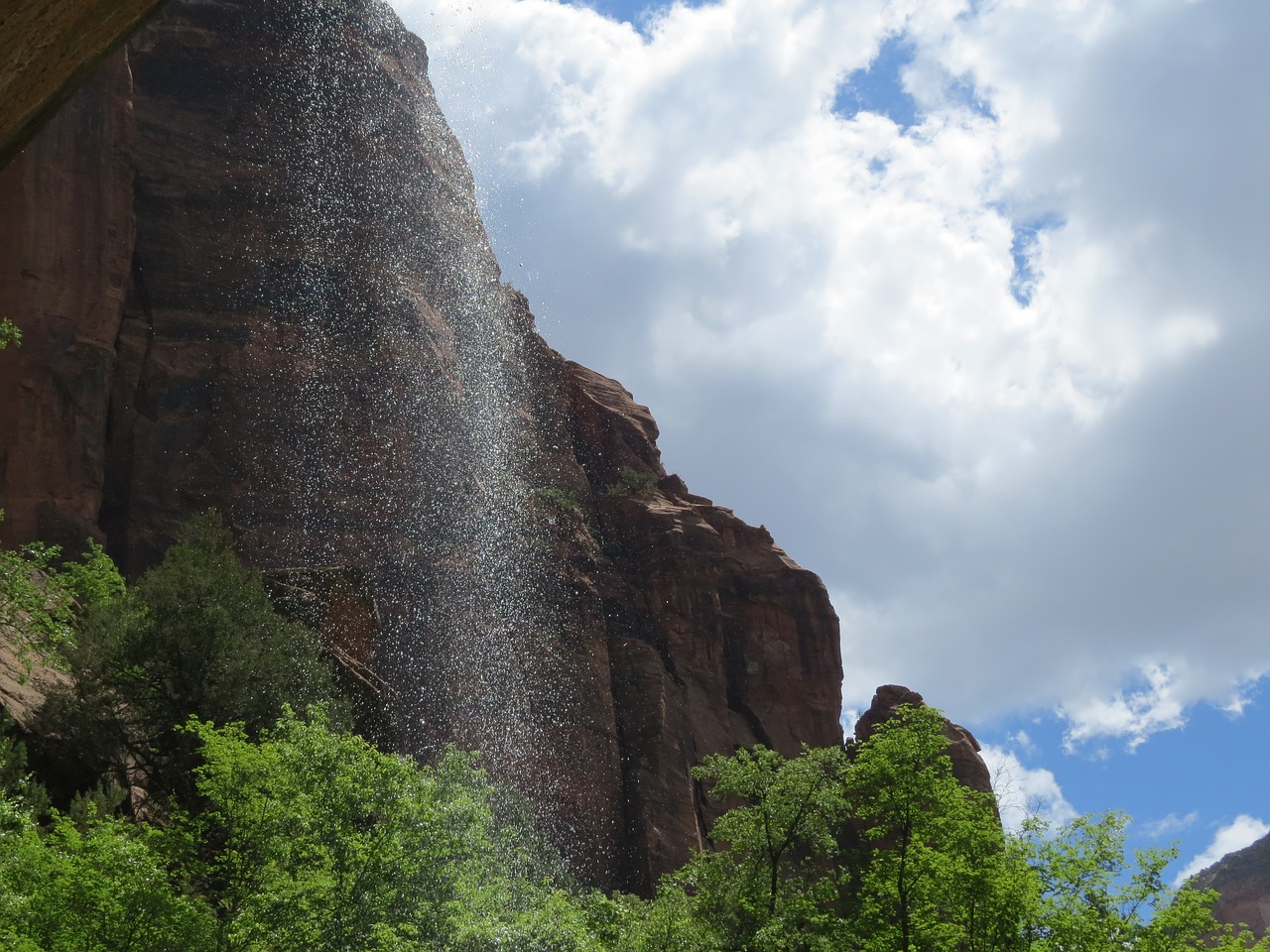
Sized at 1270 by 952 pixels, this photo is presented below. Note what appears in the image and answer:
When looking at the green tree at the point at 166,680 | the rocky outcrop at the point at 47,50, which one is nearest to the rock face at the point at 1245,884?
the green tree at the point at 166,680

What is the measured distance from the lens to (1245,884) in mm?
113562

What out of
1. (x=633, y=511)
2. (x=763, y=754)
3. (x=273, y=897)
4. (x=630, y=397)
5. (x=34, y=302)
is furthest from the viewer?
(x=630, y=397)

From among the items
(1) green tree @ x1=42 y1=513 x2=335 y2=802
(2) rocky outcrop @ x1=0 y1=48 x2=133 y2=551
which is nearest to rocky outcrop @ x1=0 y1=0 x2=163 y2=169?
(1) green tree @ x1=42 y1=513 x2=335 y2=802

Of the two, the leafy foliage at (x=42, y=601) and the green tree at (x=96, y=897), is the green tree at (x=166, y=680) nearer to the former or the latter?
the leafy foliage at (x=42, y=601)

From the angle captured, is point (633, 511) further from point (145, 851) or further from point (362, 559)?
point (145, 851)

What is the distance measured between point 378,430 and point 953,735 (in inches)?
1277

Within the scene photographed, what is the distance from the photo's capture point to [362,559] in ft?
165

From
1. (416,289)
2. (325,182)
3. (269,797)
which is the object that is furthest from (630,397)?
(269,797)

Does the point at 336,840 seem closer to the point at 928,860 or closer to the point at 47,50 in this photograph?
the point at 928,860

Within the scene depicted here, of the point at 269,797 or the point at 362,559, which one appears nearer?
the point at 269,797

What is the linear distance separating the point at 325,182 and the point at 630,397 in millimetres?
22371

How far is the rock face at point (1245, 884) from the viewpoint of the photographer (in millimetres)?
110688

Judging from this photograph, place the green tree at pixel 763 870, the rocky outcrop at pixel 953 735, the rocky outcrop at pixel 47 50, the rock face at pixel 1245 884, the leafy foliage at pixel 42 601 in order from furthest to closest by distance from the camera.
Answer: the rock face at pixel 1245 884
the rocky outcrop at pixel 953 735
the green tree at pixel 763 870
the leafy foliage at pixel 42 601
the rocky outcrop at pixel 47 50

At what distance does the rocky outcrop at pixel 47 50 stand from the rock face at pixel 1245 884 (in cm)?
12603
